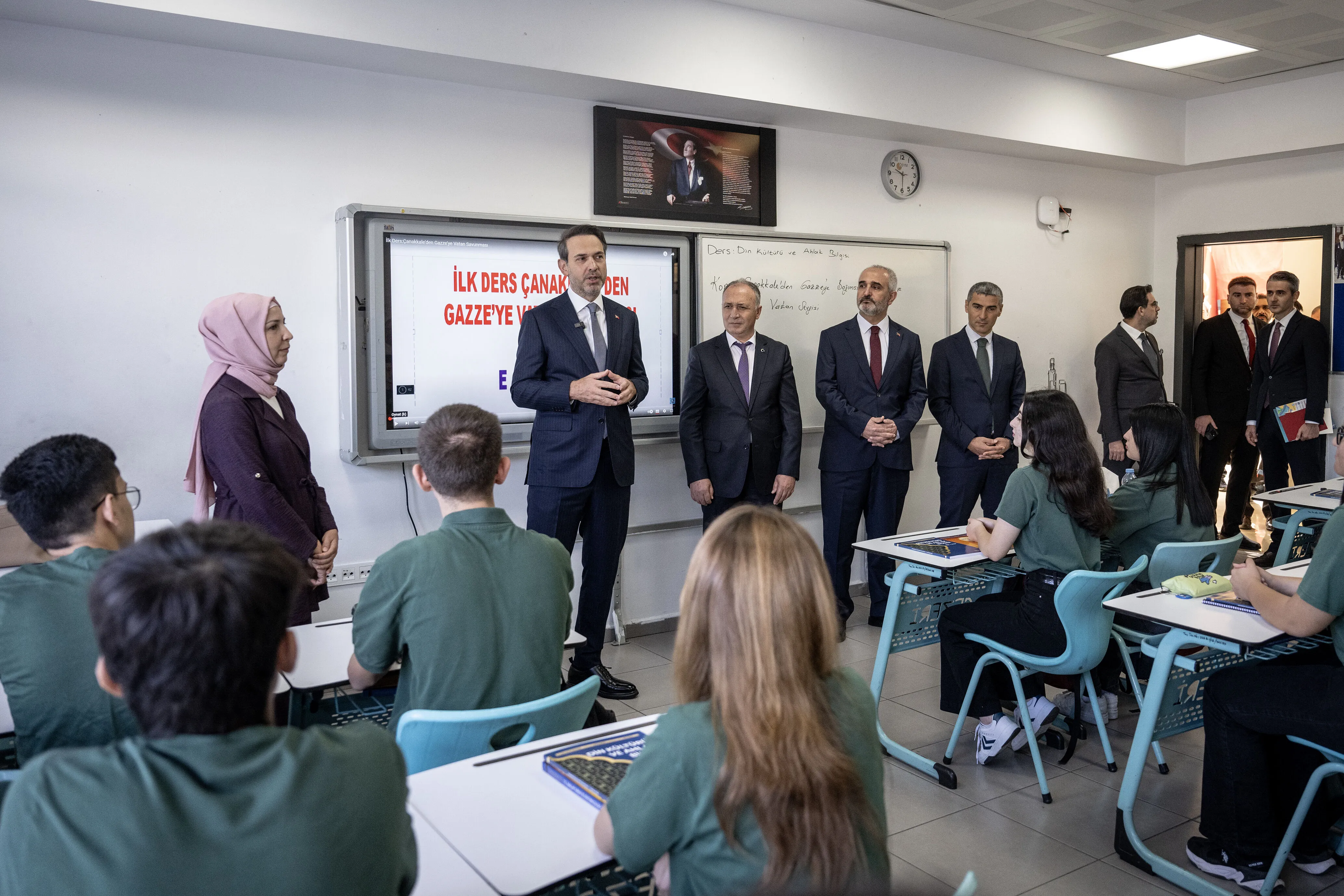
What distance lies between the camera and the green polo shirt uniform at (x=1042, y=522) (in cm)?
316

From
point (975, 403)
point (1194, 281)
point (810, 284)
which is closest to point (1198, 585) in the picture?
point (975, 403)

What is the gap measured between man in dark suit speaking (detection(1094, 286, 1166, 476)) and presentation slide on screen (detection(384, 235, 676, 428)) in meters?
3.31

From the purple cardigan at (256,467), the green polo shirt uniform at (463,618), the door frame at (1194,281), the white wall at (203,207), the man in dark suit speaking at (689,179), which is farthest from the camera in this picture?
the door frame at (1194,281)

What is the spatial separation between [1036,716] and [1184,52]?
4.17 meters

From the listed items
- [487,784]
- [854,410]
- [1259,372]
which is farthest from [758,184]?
[487,784]

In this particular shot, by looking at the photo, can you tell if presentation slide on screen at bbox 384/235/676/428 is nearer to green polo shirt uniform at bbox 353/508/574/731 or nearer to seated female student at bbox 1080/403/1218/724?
green polo shirt uniform at bbox 353/508/574/731

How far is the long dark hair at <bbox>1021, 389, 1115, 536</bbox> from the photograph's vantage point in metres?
3.14

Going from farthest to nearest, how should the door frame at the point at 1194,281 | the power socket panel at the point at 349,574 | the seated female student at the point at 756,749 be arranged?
the door frame at the point at 1194,281 → the power socket panel at the point at 349,574 → the seated female student at the point at 756,749

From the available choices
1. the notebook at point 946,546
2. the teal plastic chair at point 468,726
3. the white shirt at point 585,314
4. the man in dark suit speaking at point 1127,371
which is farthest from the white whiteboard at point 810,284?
the teal plastic chair at point 468,726

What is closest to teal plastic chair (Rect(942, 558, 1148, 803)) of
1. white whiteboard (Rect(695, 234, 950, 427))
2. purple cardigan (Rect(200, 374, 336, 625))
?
purple cardigan (Rect(200, 374, 336, 625))

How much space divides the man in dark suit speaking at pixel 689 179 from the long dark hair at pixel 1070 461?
2.31 metres

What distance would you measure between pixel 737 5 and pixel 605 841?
14.0ft

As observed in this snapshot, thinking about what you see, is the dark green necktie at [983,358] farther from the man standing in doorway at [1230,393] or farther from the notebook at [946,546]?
the man standing in doorway at [1230,393]

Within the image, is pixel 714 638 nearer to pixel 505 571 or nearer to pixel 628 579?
pixel 505 571
